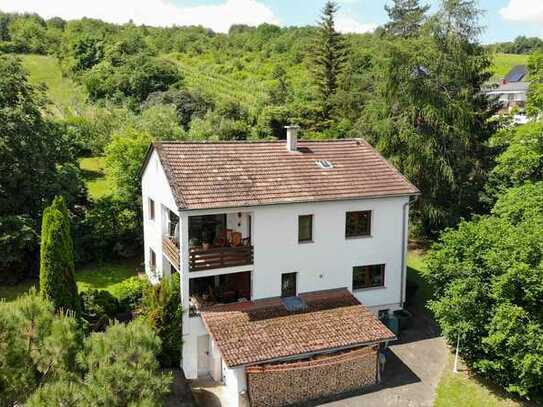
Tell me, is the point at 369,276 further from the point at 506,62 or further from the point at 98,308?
the point at 506,62

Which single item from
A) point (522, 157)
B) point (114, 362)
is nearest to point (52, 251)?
point (114, 362)

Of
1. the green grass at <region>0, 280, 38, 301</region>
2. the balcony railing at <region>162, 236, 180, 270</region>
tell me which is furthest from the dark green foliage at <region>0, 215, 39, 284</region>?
the balcony railing at <region>162, 236, 180, 270</region>

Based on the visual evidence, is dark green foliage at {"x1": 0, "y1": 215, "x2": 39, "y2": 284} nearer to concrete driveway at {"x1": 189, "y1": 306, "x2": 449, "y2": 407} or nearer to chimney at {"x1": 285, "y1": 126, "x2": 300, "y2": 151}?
concrete driveway at {"x1": 189, "y1": 306, "x2": 449, "y2": 407}

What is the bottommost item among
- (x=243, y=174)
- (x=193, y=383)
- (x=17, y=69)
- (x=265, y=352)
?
(x=193, y=383)

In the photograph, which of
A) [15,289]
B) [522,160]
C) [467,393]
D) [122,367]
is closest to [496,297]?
[467,393]

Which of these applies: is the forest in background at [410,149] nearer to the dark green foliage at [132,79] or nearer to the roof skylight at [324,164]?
the dark green foliage at [132,79]

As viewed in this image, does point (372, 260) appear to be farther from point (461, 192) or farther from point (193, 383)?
point (461, 192)

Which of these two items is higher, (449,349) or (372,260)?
(372,260)
